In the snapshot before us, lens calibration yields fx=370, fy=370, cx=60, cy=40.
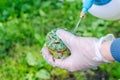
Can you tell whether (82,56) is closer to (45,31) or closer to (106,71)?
(106,71)

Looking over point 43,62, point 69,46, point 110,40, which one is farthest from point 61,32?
point 43,62

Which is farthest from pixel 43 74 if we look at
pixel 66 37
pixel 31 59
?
pixel 66 37

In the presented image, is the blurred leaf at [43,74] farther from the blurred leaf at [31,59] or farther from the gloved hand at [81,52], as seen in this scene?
the gloved hand at [81,52]

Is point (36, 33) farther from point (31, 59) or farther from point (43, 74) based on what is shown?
point (43, 74)

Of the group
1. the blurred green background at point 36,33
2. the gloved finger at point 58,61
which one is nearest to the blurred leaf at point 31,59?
the blurred green background at point 36,33

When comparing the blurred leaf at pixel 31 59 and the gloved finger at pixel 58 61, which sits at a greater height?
the gloved finger at pixel 58 61

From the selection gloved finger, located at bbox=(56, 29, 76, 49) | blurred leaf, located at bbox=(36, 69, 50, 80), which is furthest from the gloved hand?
blurred leaf, located at bbox=(36, 69, 50, 80)
